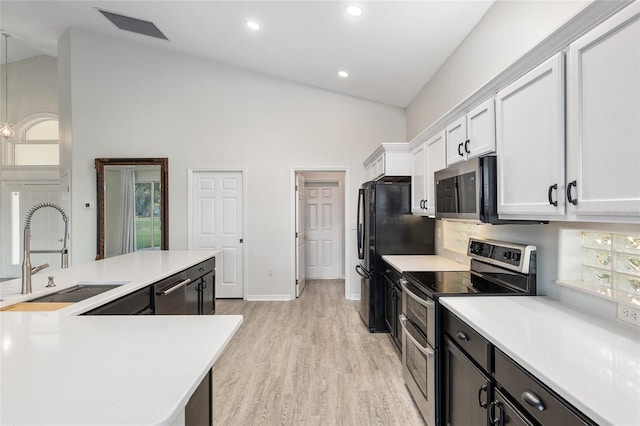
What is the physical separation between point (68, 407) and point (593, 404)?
50.2 inches

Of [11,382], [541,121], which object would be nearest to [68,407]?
[11,382]

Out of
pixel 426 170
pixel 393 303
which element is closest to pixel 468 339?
pixel 393 303

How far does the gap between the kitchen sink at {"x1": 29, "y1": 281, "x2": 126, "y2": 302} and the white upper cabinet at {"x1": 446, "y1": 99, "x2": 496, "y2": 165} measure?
2406 mm

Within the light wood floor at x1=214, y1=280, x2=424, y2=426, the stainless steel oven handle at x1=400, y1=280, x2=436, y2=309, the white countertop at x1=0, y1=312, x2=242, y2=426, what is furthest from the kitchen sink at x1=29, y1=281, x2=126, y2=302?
the stainless steel oven handle at x1=400, y1=280, x2=436, y2=309

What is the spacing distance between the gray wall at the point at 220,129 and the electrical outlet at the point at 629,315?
3688mm

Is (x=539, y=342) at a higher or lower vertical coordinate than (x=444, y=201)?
lower

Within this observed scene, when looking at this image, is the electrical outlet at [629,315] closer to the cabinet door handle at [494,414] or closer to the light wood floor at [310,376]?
the cabinet door handle at [494,414]

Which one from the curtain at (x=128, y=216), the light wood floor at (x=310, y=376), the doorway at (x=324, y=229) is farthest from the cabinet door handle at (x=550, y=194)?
the curtain at (x=128, y=216)

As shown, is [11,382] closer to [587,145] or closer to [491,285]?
[587,145]

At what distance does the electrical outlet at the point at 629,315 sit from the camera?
4.15 ft

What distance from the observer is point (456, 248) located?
310cm

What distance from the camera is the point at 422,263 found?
3000mm

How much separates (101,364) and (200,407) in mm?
425

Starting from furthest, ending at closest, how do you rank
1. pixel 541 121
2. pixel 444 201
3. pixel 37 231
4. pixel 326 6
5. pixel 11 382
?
pixel 37 231
pixel 326 6
pixel 444 201
pixel 541 121
pixel 11 382
